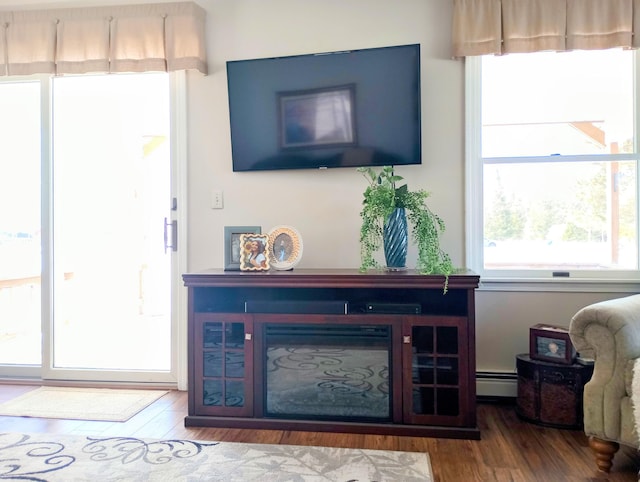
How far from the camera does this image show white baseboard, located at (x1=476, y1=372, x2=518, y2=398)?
2492mm

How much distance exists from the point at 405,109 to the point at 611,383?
1.63m

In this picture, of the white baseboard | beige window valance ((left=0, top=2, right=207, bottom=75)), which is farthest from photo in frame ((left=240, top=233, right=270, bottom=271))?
the white baseboard

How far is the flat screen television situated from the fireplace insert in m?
0.99

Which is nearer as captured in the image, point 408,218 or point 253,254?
point 253,254

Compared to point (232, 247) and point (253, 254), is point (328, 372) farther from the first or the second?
point (232, 247)

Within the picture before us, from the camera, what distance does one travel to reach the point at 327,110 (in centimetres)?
254

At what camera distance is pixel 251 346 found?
2.15m

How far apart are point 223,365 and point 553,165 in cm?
215

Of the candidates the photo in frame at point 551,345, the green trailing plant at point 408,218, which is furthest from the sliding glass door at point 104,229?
the photo in frame at point 551,345

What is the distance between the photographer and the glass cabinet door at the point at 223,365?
2152 mm

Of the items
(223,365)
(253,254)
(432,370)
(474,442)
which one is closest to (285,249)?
(253,254)

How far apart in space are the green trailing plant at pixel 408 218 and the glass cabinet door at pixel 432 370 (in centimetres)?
27

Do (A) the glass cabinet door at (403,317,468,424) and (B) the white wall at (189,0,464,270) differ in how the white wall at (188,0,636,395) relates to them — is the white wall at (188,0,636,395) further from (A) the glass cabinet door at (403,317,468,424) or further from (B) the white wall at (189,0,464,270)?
(A) the glass cabinet door at (403,317,468,424)

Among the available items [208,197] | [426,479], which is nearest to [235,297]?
[208,197]
